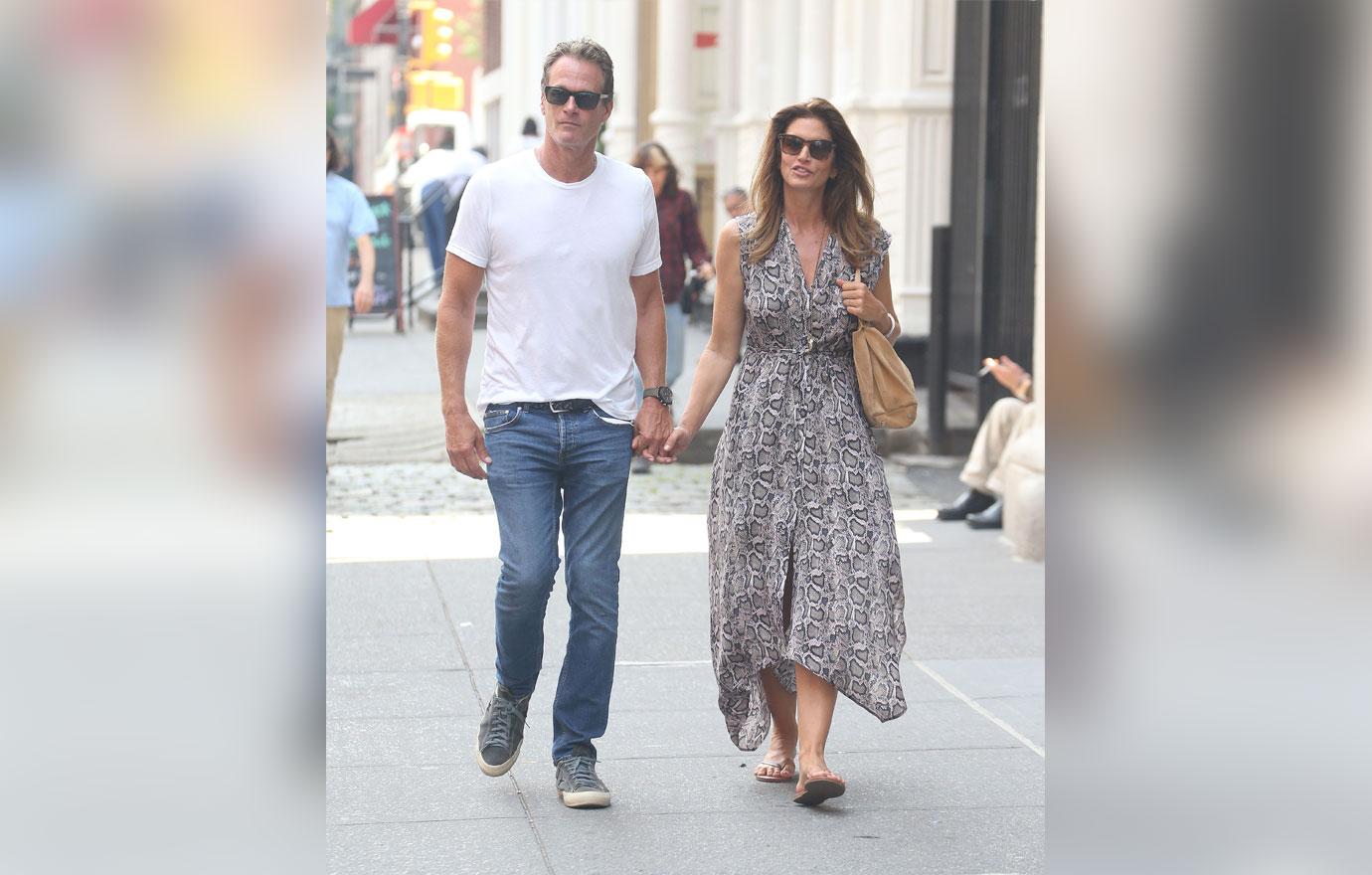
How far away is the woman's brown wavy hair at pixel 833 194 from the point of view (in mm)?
5320

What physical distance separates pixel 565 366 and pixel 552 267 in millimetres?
245

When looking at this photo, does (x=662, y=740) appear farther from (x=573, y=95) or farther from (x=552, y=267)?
(x=573, y=95)

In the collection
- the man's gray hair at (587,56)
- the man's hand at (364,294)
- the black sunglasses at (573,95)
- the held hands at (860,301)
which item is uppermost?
the man's gray hair at (587,56)

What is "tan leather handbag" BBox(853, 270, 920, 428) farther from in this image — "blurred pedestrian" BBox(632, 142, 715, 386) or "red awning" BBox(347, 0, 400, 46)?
"red awning" BBox(347, 0, 400, 46)

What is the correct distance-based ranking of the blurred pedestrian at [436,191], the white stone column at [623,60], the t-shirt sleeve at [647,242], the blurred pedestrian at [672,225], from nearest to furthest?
the t-shirt sleeve at [647,242] < the blurred pedestrian at [672,225] < the blurred pedestrian at [436,191] < the white stone column at [623,60]

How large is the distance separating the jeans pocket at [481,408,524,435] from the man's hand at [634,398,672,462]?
1.08 ft

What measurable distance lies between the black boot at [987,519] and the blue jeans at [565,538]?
494 centimetres

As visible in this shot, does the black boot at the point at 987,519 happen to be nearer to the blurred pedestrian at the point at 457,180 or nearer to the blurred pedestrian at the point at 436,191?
the blurred pedestrian at the point at 457,180

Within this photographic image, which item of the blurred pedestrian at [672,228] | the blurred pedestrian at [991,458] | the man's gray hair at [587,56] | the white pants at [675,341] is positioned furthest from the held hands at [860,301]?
the white pants at [675,341]

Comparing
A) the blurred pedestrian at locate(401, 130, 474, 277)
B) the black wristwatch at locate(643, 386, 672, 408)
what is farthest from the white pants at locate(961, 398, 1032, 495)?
the blurred pedestrian at locate(401, 130, 474, 277)

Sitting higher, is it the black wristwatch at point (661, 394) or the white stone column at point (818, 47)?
the white stone column at point (818, 47)

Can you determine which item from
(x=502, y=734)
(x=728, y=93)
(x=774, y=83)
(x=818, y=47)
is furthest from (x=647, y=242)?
(x=728, y=93)
